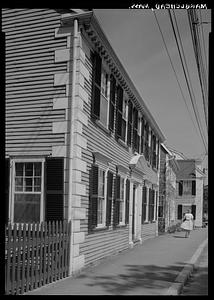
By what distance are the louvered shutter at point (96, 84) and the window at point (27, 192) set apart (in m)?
2.12

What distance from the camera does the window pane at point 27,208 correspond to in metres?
9.29

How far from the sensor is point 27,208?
30.7 ft

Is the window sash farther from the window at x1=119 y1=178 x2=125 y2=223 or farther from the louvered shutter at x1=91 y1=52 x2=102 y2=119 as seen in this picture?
the window at x1=119 y1=178 x2=125 y2=223

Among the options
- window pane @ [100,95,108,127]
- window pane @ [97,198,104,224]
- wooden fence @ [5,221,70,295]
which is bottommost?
wooden fence @ [5,221,70,295]

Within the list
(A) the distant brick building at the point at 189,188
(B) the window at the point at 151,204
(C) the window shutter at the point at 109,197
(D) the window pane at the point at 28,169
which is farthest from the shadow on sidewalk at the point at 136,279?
(A) the distant brick building at the point at 189,188

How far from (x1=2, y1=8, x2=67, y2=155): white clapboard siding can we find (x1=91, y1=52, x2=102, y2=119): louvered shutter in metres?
1.28

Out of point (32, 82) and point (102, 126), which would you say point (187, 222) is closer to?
point (102, 126)

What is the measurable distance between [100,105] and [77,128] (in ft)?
6.64

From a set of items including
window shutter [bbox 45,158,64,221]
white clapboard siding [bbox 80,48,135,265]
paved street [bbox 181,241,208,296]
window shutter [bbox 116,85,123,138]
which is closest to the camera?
paved street [bbox 181,241,208,296]

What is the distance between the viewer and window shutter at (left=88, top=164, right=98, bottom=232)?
10.4 metres

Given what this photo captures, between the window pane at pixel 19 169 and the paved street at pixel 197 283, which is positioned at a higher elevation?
the window pane at pixel 19 169

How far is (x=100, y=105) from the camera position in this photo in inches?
440

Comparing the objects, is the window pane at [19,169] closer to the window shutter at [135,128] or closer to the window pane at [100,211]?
the window pane at [100,211]

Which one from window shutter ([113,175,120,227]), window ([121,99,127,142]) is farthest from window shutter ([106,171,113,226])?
window ([121,99,127,142])
